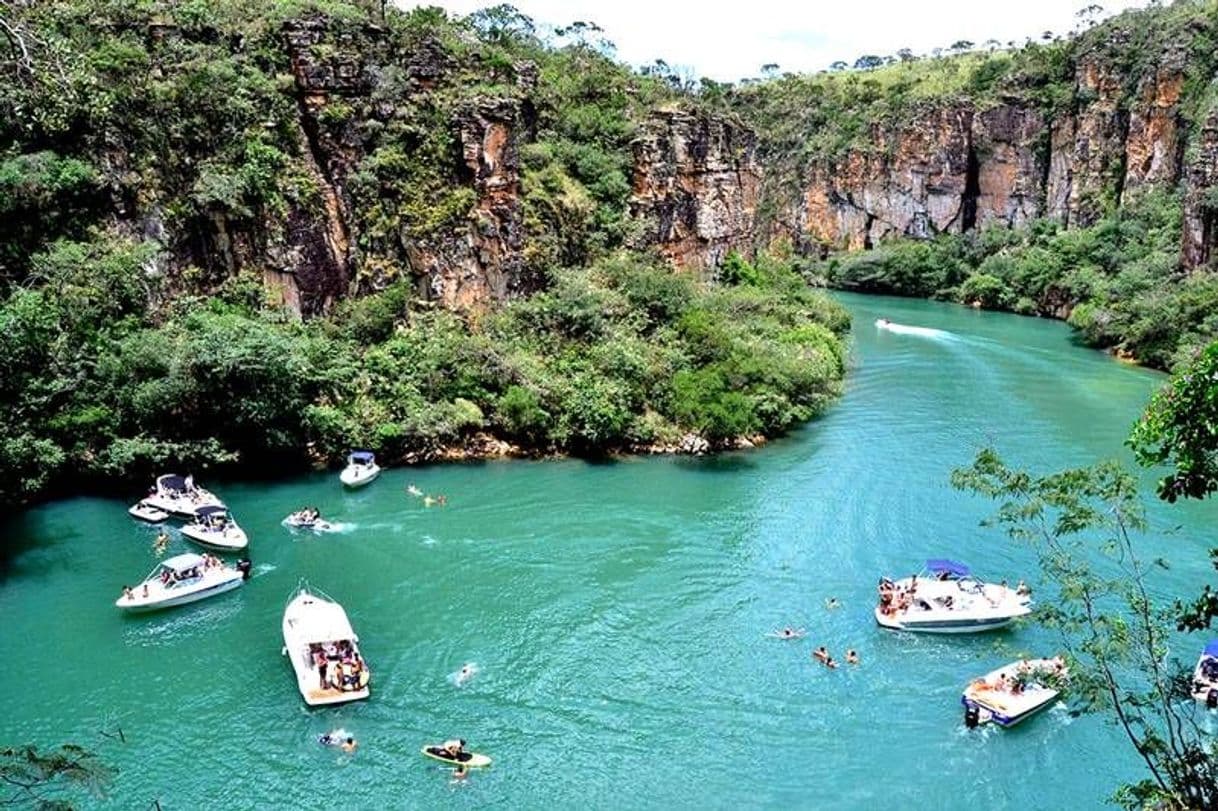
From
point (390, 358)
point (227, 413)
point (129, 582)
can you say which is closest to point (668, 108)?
point (390, 358)

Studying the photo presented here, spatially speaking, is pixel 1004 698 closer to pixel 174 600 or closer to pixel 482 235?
pixel 174 600

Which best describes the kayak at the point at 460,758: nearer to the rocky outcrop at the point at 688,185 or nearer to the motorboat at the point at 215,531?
the motorboat at the point at 215,531

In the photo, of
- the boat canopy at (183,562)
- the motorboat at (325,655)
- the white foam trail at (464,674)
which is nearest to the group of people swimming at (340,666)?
the motorboat at (325,655)

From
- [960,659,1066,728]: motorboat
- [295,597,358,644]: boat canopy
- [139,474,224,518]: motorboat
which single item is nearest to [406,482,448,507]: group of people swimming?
[139,474,224,518]: motorboat

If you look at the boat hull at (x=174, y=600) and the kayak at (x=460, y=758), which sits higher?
the boat hull at (x=174, y=600)

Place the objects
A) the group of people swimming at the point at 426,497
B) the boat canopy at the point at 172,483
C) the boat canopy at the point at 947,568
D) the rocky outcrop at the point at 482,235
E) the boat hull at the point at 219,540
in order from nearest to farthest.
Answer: the boat canopy at the point at 947,568, the boat hull at the point at 219,540, the boat canopy at the point at 172,483, the group of people swimming at the point at 426,497, the rocky outcrop at the point at 482,235

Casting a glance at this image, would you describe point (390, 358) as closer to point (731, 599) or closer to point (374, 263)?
point (374, 263)

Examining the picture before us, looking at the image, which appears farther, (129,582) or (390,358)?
(390,358)
